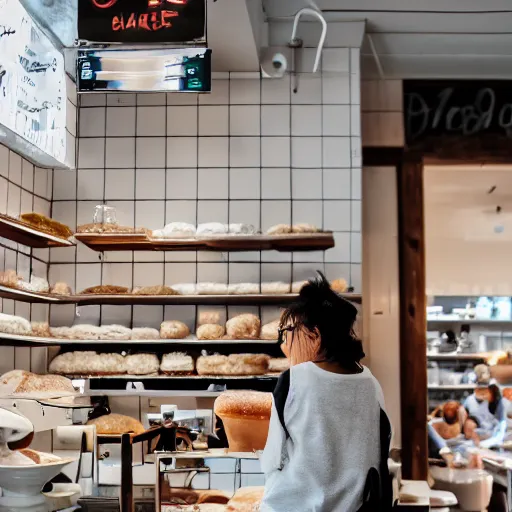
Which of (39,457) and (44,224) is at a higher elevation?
(44,224)

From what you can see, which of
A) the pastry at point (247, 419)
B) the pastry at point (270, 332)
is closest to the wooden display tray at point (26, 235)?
the pastry at point (270, 332)

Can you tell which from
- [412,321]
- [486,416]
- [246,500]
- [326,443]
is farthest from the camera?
[486,416]

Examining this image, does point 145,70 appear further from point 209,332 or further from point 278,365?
point 278,365

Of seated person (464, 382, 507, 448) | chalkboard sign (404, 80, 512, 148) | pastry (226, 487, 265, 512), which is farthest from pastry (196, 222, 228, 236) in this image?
seated person (464, 382, 507, 448)

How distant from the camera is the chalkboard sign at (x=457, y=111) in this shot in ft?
17.6

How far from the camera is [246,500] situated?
2.45 meters

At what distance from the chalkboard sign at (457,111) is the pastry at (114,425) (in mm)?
2633

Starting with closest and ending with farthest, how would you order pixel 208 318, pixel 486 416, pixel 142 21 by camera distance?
1. pixel 142 21
2. pixel 208 318
3. pixel 486 416

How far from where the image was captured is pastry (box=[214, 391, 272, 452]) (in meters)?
2.62

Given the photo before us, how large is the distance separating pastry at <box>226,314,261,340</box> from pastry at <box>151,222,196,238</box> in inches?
20.2

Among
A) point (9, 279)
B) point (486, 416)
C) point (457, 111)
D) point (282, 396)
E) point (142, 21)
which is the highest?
point (457, 111)

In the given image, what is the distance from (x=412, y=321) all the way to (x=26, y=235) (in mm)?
2522

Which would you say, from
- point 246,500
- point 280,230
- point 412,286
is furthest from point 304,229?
point 246,500

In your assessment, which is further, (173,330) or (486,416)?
(486,416)
